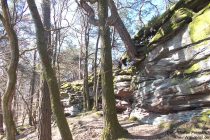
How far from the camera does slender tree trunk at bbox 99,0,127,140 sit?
8.38 metres

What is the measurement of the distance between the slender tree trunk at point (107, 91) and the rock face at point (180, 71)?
2.18 meters

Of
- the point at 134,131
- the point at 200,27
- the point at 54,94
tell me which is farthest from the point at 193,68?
the point at 54,94

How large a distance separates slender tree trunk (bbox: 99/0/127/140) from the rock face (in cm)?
218

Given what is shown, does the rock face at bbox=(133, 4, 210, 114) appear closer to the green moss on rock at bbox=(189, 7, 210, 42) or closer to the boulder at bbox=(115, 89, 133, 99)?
the green moss on rock at bbox=(189, 7, 210, 42)

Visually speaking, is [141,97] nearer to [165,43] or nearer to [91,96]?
[165,43]

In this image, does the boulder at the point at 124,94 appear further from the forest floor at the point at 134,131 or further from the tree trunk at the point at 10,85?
the tree trunk at the point at 10,85

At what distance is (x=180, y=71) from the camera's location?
31.9 ft

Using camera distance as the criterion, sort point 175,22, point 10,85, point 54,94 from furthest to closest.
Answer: point 175,22 → point 10,85 → point 54,94

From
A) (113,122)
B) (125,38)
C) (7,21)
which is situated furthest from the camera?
(125,38)

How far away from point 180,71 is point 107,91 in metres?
2.81

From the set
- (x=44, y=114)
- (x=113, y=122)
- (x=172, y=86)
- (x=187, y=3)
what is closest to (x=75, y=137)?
(x=44, y=114)

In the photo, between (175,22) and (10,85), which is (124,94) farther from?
(10,85)

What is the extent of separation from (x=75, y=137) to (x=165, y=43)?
4836 mm

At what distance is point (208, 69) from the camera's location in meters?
8.61
